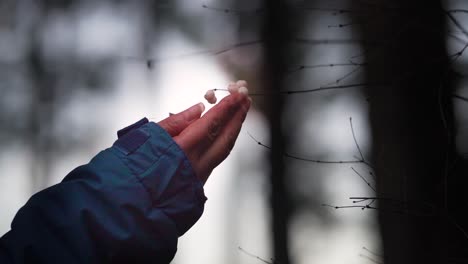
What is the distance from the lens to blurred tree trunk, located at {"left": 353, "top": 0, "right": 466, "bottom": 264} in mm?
727

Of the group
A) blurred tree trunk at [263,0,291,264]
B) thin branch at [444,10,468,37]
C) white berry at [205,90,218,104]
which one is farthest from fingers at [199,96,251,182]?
thin branch at [444,10,468,37]

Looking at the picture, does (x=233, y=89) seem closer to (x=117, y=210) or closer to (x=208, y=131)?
(x=208, y=131)

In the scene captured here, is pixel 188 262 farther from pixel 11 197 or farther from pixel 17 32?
pixel 17 32

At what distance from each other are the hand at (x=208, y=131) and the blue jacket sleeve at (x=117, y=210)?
0.05 m

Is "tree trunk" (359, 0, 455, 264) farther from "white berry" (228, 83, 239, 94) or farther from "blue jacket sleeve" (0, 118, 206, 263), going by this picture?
"blue jacket sleeve" (0, 118, 206, 263)

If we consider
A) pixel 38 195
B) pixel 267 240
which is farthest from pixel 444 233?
pixel 38 195

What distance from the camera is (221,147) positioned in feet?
1.68

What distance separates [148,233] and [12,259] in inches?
4.7

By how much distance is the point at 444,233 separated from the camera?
71 centimetres

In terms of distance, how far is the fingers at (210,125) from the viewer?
18.1 inches

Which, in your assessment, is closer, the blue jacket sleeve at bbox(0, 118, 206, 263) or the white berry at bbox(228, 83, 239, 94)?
the blue jacket sleeve at bbox(0, 118, 206, 263)

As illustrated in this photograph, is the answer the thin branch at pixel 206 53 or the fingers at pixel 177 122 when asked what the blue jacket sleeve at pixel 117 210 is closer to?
the fingers at pixel 177 122

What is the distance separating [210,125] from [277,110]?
17.0 inches

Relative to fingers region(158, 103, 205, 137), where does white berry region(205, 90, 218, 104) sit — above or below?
above
